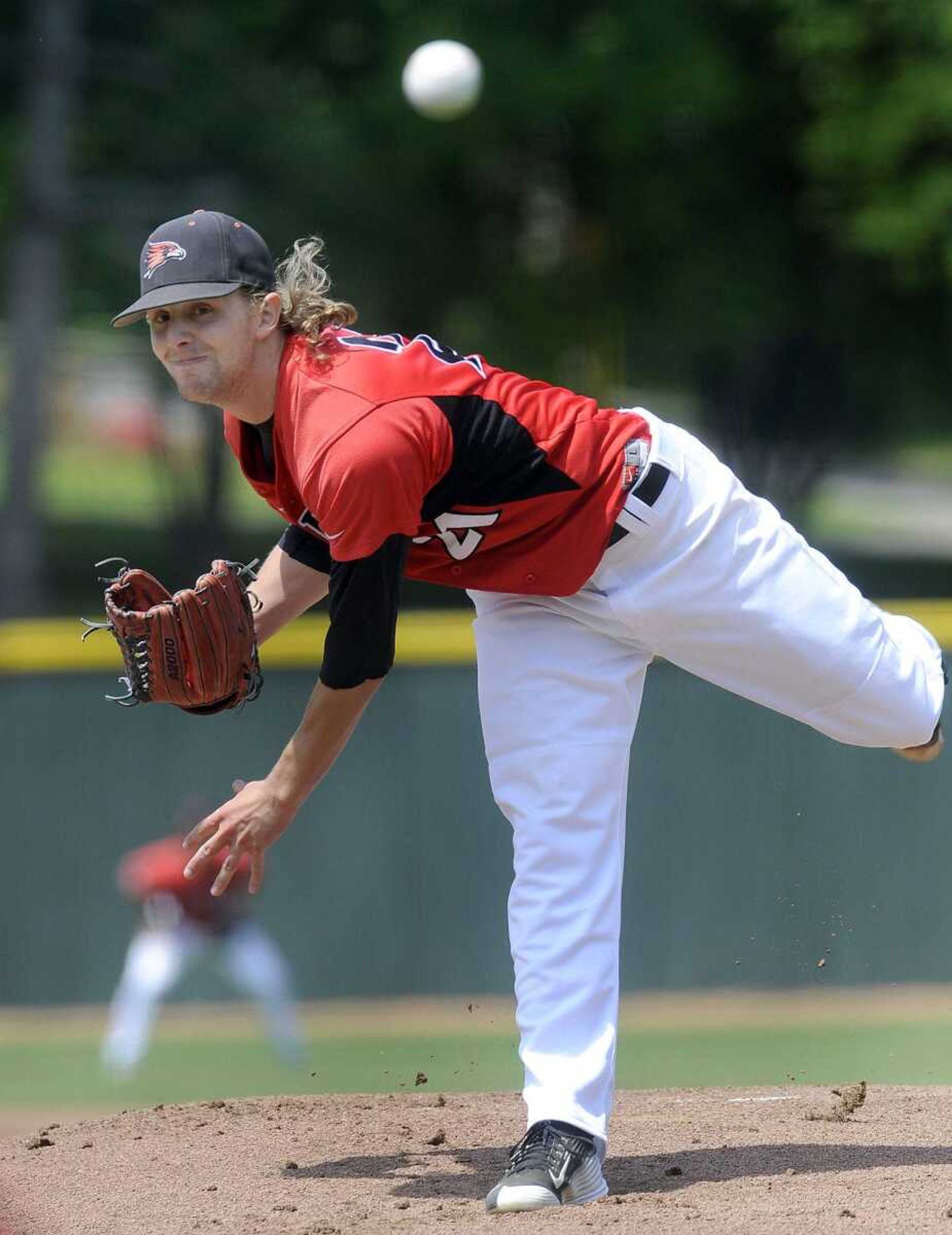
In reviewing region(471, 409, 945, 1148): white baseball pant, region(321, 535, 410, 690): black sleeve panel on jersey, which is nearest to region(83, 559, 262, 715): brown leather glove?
region(321, 535, 410, 690): black sleeve panel on jersey

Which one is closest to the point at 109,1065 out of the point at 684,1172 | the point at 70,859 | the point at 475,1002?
the point at 70,859

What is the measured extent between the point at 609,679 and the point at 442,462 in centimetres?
48

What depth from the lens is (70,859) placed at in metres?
4.82

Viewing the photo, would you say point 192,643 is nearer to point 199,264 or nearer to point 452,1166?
point 199,264

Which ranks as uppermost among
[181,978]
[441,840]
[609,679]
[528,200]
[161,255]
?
[528,200]

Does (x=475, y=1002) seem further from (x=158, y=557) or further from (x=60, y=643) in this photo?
(x=158, y=557)

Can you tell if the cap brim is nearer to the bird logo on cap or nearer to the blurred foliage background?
the bird logo on cap

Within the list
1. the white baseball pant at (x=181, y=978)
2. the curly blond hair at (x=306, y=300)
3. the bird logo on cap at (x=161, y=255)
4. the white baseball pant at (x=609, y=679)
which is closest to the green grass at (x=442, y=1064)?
the white baseball pant at (x=181, y=978)

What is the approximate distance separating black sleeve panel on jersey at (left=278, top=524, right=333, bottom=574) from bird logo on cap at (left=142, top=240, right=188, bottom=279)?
0.58m

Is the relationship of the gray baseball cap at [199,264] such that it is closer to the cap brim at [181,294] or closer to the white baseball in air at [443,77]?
the cap brim at [181,294]

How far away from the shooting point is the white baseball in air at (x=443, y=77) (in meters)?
9.38

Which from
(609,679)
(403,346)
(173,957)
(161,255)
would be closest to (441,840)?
(173,957)

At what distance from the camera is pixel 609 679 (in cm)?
298

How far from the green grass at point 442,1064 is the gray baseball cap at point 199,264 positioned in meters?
2.21
